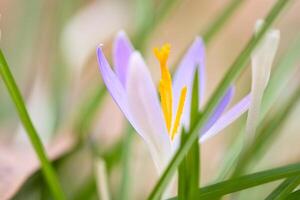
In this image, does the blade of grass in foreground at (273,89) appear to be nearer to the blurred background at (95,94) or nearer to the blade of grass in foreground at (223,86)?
the blurred background at (95,94)

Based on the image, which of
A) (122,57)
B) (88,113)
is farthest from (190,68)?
(88,113)

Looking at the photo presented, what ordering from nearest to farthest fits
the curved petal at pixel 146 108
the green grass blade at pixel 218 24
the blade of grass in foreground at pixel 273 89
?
the curved petal at pixel 146 108 < the blade of grass in foreground at pixel 273 89 < the green grass blade at pixel 218 24

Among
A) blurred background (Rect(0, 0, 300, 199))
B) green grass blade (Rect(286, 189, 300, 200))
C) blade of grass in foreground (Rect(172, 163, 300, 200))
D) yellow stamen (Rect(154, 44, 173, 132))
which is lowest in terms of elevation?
blurred background (Rect(0, 0, 300, 199))

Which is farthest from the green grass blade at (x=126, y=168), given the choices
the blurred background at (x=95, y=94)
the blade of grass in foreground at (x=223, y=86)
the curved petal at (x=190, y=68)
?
the blade of grass in foreground at (x=223, y=86)

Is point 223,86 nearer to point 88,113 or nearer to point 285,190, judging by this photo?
point 285,190

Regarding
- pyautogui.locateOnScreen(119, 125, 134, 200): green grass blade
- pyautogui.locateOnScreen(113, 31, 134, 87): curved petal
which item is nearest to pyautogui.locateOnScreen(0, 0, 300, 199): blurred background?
pyautogui.locateOnScreen(119, 125, 134, 200): green grass blade

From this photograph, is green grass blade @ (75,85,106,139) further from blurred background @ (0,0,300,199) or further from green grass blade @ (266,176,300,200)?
green grass blade @ (266,176,300,200)

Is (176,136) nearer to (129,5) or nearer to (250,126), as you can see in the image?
(250,126)

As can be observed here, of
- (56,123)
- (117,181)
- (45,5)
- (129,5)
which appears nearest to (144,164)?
(117,181)

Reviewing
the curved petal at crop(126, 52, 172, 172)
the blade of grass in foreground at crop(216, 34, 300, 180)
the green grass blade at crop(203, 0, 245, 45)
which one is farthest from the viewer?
the green grass blade at crop(203, 0, 245, 45)
